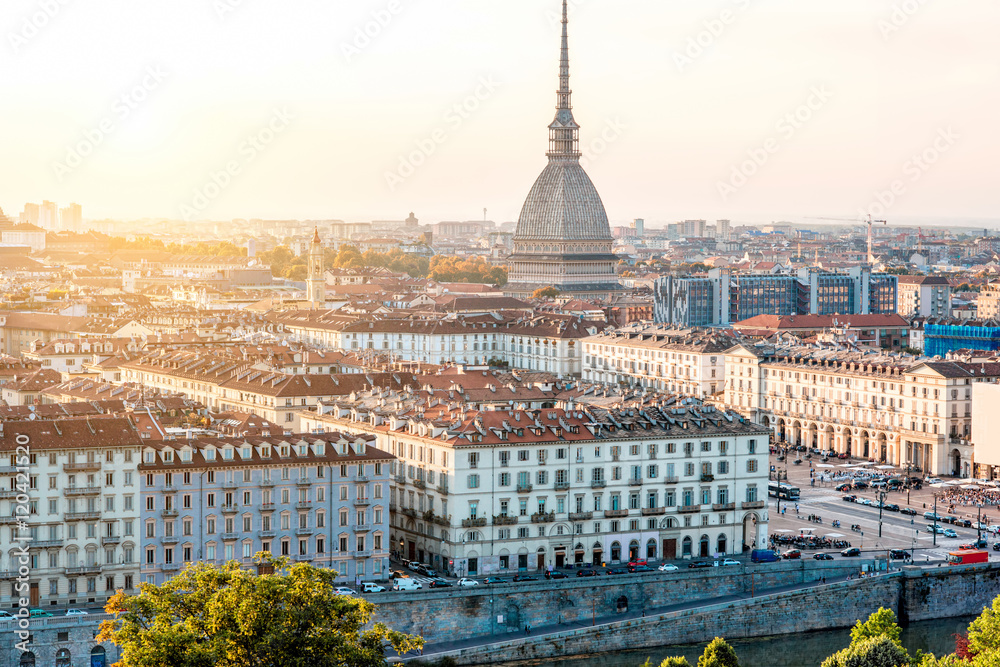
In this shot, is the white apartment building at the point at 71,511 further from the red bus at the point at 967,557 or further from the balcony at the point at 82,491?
the red bus at the point at 967,557

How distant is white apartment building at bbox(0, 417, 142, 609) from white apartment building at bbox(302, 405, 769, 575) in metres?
8.37

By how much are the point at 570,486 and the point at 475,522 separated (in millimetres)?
3032

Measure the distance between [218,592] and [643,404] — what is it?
1047 inches

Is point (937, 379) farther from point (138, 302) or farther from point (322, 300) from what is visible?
point (138, 302)

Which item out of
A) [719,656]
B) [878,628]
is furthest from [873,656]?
[878,628]

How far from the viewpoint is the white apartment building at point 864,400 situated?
6956 centimetres

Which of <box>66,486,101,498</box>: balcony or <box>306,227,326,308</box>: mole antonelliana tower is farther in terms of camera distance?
<box>306,227,326,308</box>: mole antonelliana tower

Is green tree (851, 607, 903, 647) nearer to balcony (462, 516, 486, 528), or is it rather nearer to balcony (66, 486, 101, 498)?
balcony (462, 516, 486, 528)

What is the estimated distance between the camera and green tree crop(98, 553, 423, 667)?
100ft

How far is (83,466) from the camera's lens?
4212 cm

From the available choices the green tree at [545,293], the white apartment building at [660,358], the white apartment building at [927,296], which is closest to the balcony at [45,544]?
the white apartment building at [660,358]

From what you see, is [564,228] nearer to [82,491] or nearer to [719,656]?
[82,491]

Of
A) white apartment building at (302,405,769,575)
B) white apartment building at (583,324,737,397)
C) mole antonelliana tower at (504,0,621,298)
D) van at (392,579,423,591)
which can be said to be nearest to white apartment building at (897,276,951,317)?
mole antonelliana tower at (504,0,621,298)

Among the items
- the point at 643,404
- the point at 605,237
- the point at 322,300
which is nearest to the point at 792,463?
the point at 643,404
